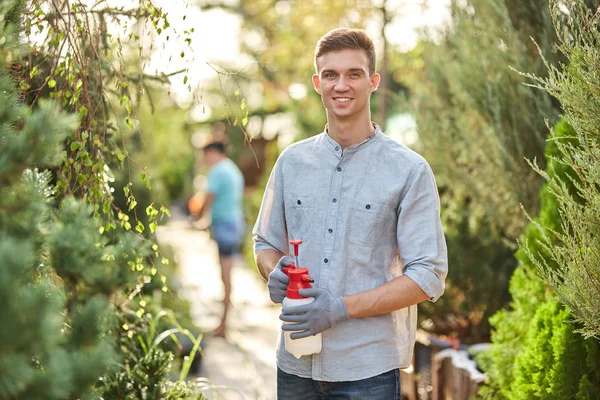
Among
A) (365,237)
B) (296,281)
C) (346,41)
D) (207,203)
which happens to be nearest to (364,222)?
(365,237)

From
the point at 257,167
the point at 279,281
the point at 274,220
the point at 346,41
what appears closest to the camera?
the point at 279,281

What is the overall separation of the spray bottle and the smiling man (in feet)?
0.14

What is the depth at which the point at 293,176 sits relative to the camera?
8.85 ft

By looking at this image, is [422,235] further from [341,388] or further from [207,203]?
[207,203]

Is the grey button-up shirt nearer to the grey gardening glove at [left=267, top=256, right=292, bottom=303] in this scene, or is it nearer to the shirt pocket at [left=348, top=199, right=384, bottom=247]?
the shirt pocket at [left=348, top=199, right=384, bottom=247]

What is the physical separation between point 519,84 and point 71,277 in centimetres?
364

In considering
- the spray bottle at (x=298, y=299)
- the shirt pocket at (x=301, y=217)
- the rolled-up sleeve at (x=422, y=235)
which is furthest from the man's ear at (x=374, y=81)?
the spray bottle at (x=298, y=299)

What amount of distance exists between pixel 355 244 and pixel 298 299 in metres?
0.31

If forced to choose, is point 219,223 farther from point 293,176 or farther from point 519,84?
point 293,176

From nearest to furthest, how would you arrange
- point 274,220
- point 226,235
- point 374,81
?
point 374,81 < point 274,220 < point 226,235

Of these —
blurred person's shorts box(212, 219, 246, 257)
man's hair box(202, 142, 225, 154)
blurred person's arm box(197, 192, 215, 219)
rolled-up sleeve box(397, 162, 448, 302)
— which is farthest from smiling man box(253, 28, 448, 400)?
man's hair box(202, 142, 225, 154)

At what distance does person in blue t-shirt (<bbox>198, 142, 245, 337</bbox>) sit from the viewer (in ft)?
24.6

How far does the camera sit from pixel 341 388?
8.10 feet

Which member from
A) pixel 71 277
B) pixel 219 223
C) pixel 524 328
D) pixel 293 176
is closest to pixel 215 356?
pixel 219 223
